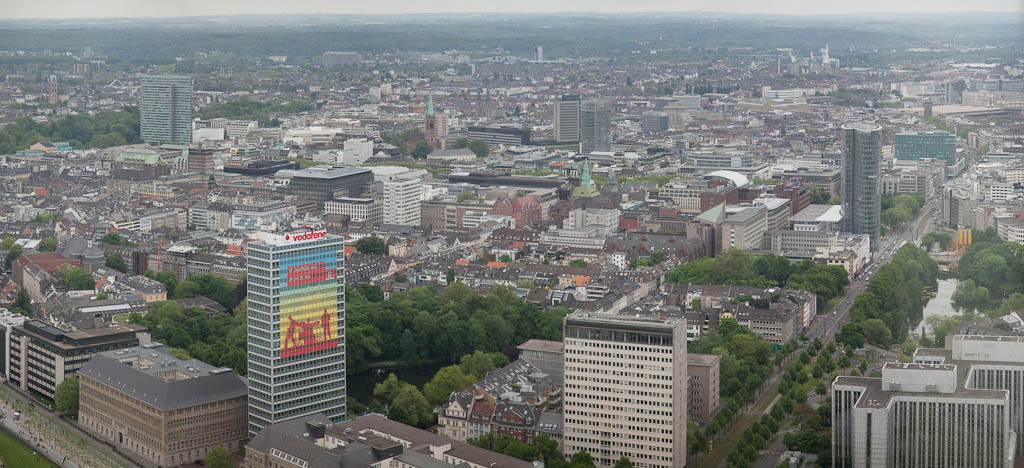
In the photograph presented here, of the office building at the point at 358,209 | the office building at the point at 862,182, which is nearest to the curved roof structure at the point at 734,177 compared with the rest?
the office building at the point at 862,182

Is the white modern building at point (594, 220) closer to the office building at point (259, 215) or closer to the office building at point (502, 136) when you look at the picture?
the office building at point (259, 215)

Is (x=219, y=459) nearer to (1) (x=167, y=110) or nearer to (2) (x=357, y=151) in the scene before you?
(2) (x=357, y=151)

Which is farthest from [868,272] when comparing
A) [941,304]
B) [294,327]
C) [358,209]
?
[294,327]

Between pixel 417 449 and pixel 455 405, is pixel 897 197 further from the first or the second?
pixel 417 449

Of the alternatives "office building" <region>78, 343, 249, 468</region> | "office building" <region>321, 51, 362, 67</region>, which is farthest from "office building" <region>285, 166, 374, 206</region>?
"office building" <region>321, 51, 362, 67</region>

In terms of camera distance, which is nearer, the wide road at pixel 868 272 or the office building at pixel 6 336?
the office building at pixel 6 336

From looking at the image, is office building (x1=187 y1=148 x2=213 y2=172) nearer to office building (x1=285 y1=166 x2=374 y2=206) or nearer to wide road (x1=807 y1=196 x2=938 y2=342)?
office building (x1=285 y1=166 x2=374 y2=206)
